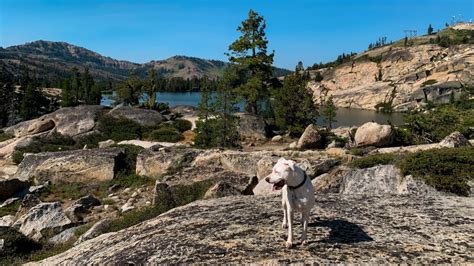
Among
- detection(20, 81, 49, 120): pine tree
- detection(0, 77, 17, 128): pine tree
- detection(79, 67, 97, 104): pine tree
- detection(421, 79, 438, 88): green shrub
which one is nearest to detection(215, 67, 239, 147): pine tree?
detection(20, 81, 49, 120): pine tree

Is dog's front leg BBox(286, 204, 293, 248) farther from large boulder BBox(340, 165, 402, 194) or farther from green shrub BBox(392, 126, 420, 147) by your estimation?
green shrub BBox(392, 126, 420, 147)

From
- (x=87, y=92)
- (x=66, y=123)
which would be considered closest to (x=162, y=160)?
(x=66, y=123)

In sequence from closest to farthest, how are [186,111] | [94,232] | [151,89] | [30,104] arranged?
1. [94,232]
2. [186,111]
3. [151,89]
4. [30,104]

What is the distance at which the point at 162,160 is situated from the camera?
85.4ft

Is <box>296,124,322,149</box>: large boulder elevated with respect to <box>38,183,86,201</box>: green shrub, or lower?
elevated

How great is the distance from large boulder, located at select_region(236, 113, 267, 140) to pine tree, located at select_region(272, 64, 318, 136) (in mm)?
2908

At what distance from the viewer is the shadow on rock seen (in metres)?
7.28

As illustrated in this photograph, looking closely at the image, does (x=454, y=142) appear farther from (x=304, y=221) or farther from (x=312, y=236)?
(x=304, y=221)

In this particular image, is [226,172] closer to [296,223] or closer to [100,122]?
[296,223]

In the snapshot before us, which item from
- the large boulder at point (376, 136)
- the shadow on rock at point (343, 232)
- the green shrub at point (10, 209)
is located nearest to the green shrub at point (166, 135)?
the green shrub at point (10, 209)

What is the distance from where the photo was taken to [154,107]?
187ft

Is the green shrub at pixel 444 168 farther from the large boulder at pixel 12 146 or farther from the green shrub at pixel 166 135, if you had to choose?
the large boulder at pixel 12 146

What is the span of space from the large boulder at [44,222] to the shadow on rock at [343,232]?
12.8 meters

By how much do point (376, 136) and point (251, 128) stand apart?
48.8 feet
